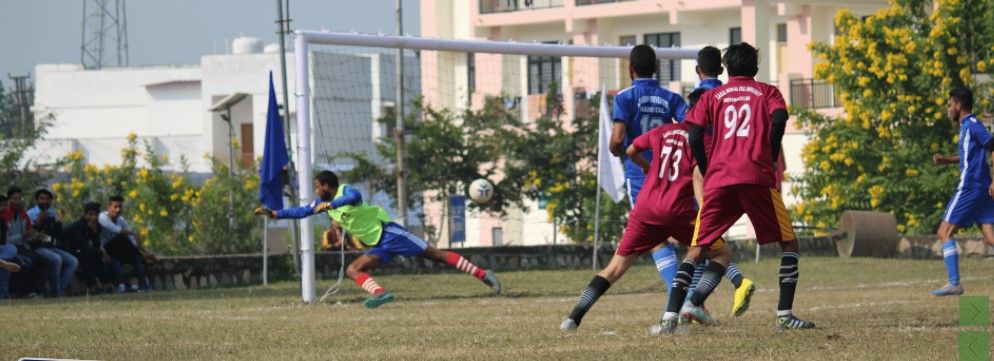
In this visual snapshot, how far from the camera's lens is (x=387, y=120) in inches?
1430

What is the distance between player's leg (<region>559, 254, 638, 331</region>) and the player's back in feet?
3.53

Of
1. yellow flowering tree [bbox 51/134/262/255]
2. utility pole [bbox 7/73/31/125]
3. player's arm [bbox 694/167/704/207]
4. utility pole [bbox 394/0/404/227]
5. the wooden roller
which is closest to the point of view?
player's arm [bbox 694/167/704/207]

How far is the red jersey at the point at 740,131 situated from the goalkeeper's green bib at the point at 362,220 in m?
6.61

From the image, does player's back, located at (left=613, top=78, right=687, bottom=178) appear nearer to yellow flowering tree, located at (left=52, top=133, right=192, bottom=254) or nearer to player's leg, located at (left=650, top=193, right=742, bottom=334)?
player's leg, located at (left=650, top=193, right=742, bottom=334)

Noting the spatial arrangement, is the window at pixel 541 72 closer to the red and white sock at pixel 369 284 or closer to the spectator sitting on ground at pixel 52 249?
the spectator sitting on ground at pixel 52 249

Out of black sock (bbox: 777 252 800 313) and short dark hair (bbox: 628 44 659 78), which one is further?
short dark hair (bbox: 628 44 659 78)

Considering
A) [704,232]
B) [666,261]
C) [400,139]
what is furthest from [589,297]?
[400,139]

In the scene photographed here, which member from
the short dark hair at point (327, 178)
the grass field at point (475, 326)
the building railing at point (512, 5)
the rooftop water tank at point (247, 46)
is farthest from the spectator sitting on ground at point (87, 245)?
the rooftop water tank at point (247, 46)

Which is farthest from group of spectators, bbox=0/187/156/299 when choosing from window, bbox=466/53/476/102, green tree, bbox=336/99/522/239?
window, bbox=466/53/476/102

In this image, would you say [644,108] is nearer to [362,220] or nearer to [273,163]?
[362,220]

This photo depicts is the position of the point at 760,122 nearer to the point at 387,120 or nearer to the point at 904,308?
the point at 904,308

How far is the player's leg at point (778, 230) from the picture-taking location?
407 inches

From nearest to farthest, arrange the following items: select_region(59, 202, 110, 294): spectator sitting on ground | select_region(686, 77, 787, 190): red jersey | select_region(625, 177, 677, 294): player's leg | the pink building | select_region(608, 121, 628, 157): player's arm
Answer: select_region(686, 77, 787, 190): red jersey → select_region(608, 121, 628, 157): player's arm → select_region(625, 177, 677, 294): player's leg → select_region(59, 202, 110, 294): spectator sitting on ground → the pink building

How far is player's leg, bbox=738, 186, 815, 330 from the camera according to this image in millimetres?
10336
